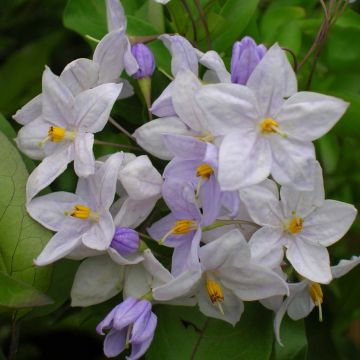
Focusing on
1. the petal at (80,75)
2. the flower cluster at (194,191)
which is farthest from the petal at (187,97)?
the petal at (80,75)

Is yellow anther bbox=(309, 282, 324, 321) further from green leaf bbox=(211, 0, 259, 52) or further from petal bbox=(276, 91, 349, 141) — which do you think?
green leaf bbox=(211, 0, 259, 52)

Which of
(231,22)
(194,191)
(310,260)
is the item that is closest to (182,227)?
(194,191)

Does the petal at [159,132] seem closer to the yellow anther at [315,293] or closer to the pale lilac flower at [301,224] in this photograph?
the pale lilac flower at [301,224]

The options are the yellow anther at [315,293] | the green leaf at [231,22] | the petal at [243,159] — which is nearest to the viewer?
the petal at [243,159]

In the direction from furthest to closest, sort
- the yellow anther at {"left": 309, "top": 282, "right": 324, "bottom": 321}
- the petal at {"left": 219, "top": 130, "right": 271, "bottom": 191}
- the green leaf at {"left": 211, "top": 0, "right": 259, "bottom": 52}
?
1. the green leaf at {"left": 211, "top": 0, "right": 259, "bottom": 52}
2. the yellow anther at {"left": 309, "top": 282, "right": 324, "bottom": 321}
3. the petal at {"left": 219, "top": 130, "right": 271, "bottom": 191}

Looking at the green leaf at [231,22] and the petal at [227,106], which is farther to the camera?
the green leaf at [231,22]

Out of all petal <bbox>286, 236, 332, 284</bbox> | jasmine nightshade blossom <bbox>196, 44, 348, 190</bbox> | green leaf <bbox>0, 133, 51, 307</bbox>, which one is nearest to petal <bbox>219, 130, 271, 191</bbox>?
jasmine nightshade blossom <bbox>196, 44, 348, 190</bbox>

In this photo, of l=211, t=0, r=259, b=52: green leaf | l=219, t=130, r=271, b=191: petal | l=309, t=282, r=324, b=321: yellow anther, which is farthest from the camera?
l=211, t=0, r=259, b=52: green leaf
